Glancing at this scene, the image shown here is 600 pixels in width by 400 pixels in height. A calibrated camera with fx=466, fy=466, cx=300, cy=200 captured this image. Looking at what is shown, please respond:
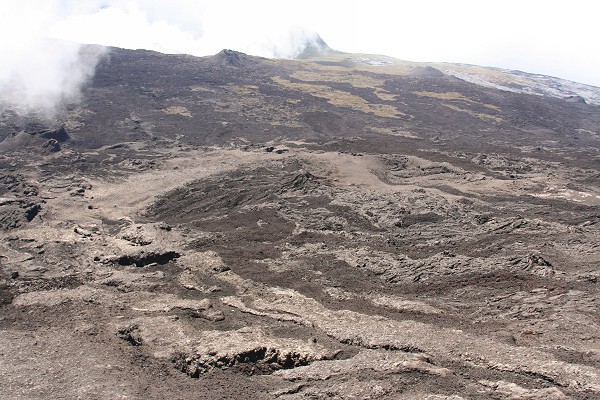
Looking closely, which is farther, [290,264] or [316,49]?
[316,49]

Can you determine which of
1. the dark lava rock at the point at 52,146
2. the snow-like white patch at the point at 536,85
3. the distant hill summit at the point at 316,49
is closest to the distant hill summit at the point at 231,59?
the dark lava rock at the point at 52,146

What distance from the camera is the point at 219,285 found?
17938mm

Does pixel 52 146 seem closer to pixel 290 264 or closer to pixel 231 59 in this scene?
pixel 290 264

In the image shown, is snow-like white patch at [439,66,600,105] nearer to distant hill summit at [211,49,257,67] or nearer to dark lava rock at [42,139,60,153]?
distant hill summit at [211,49,257,67]

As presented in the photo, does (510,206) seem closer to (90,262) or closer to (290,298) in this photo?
(290,298)

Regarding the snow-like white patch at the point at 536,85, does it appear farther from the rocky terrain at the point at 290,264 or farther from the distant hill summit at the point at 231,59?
the rocky terrain at the point at 290,264

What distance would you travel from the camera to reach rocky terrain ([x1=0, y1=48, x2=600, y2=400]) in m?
12.0

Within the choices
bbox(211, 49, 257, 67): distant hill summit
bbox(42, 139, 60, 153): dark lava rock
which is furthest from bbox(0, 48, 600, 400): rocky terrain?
bbox(211, 49, 257, 67): distant hill summit

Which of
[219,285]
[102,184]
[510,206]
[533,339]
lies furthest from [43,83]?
[533,339]

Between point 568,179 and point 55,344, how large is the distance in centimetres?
3206

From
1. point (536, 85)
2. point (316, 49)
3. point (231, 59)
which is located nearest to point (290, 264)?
point (231, 59)

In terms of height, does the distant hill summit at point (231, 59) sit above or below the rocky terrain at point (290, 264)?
above

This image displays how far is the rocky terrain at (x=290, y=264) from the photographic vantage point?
39.4 ft

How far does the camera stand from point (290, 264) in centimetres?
1984
